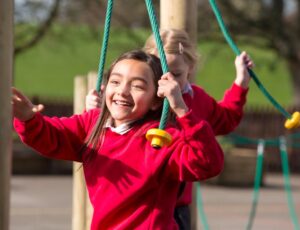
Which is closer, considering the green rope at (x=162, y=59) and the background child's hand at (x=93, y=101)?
the green rope at (x=162, y=59)

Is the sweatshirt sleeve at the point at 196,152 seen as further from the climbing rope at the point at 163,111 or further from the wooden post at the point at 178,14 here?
the wooden post at the point at 178,14

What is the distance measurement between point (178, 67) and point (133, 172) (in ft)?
3.80

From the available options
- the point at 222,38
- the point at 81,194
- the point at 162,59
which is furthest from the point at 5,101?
the point at 222,38

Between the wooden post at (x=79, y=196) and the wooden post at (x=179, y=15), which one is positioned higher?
the wooden post at (x=179, y=15)

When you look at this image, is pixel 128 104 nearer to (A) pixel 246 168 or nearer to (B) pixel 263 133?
(A) pixel 246 168

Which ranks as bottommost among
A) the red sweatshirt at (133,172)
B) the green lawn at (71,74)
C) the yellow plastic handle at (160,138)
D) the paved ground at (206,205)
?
the paved ground at (206,205)

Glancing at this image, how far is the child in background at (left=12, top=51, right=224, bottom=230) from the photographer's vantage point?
3627 mm

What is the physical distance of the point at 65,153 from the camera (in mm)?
3859

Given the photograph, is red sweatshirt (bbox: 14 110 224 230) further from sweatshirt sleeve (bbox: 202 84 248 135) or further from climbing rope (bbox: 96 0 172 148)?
sweatshirt sleeve (bbox: 202 84 248 135)

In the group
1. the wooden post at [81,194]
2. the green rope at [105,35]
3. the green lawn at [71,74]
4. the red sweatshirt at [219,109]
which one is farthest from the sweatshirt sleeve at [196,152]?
the green lawn at [71,74]

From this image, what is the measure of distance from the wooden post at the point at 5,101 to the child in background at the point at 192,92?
1530mm

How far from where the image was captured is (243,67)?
4973 millimetres

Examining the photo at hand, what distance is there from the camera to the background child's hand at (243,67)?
16.2ft

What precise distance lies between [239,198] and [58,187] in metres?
3.47
